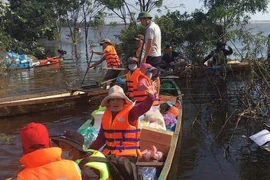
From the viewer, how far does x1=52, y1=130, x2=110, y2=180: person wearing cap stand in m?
3.11

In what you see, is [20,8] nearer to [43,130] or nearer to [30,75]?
[30,75]

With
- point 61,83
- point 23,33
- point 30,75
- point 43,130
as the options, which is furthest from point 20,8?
point 43,130

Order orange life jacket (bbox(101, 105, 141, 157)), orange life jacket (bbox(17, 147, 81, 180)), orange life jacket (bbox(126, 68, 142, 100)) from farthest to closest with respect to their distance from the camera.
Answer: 1. orange life jacket (bbox(126, 68, 142, 100))
2. orange life jacket (bbox(101, 105, 141, 157))
3. orange life jacket (bbox(17, 147, 81, 180))

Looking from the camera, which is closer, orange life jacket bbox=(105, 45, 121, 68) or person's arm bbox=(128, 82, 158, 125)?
person's arm bbox=(128, 82, 158, 125)

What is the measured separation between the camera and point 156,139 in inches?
206

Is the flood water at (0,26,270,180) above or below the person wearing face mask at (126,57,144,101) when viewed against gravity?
below

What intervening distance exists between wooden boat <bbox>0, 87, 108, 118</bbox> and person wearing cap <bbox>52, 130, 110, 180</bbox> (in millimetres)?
5991

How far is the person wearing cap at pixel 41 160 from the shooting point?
8.52ft

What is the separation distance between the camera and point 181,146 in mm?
7277

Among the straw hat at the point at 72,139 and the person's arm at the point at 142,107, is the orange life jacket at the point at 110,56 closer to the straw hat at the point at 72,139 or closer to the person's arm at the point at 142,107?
the person's arm at the point at 142,107

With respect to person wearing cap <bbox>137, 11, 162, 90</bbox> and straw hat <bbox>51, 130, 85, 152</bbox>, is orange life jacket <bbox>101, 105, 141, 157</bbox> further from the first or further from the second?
person wearing cap <bbox>137, 11, 162, 90</bbox>

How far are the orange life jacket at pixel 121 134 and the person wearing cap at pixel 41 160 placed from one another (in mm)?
1571

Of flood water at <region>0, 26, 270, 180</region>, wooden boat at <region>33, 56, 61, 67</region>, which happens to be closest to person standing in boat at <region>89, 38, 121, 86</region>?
flood water at <region>0, 26, 270, 180</region>

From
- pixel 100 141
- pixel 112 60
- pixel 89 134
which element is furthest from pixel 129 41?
pixel 100 141
